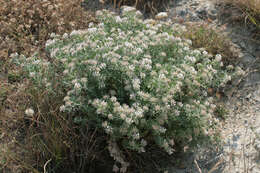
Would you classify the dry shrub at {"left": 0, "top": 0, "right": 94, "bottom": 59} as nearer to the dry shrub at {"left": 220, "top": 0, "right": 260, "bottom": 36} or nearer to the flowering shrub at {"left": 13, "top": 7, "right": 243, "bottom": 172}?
the flowering shrub at {"left": 13, "top": 7, "right": 243, "bottom": 172}

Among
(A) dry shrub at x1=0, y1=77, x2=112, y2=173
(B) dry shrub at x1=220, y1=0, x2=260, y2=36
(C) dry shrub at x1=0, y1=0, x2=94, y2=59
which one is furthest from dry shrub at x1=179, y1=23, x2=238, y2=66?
(A) dry shrub at x1=0, y1=77, x2=112, y2=173

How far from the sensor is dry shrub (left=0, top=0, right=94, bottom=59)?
13.4 ft

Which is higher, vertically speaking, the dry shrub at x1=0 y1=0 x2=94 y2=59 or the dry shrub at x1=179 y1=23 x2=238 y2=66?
the dry shrub at x1=0 y1=0 x2=94 y2=59

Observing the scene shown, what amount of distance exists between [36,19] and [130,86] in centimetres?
257

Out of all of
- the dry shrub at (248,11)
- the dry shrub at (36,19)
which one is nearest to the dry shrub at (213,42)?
the dry shrub at (248,11)

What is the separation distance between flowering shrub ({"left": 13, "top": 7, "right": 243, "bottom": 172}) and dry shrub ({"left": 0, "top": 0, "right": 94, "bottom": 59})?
1.24 meters

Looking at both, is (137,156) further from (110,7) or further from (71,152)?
(110,7)

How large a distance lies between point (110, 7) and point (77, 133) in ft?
10.4

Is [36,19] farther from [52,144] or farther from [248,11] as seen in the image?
[248,11]

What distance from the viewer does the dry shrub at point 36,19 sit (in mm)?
4098

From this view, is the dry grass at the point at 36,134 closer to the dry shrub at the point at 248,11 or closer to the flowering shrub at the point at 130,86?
the flowering shrub at the point at 130,86

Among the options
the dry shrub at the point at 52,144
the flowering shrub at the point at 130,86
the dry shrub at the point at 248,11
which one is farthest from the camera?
the dry shrub at the point at 248,11

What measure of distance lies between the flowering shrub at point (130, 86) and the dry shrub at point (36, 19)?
1236mm

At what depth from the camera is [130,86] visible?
8.15ft
